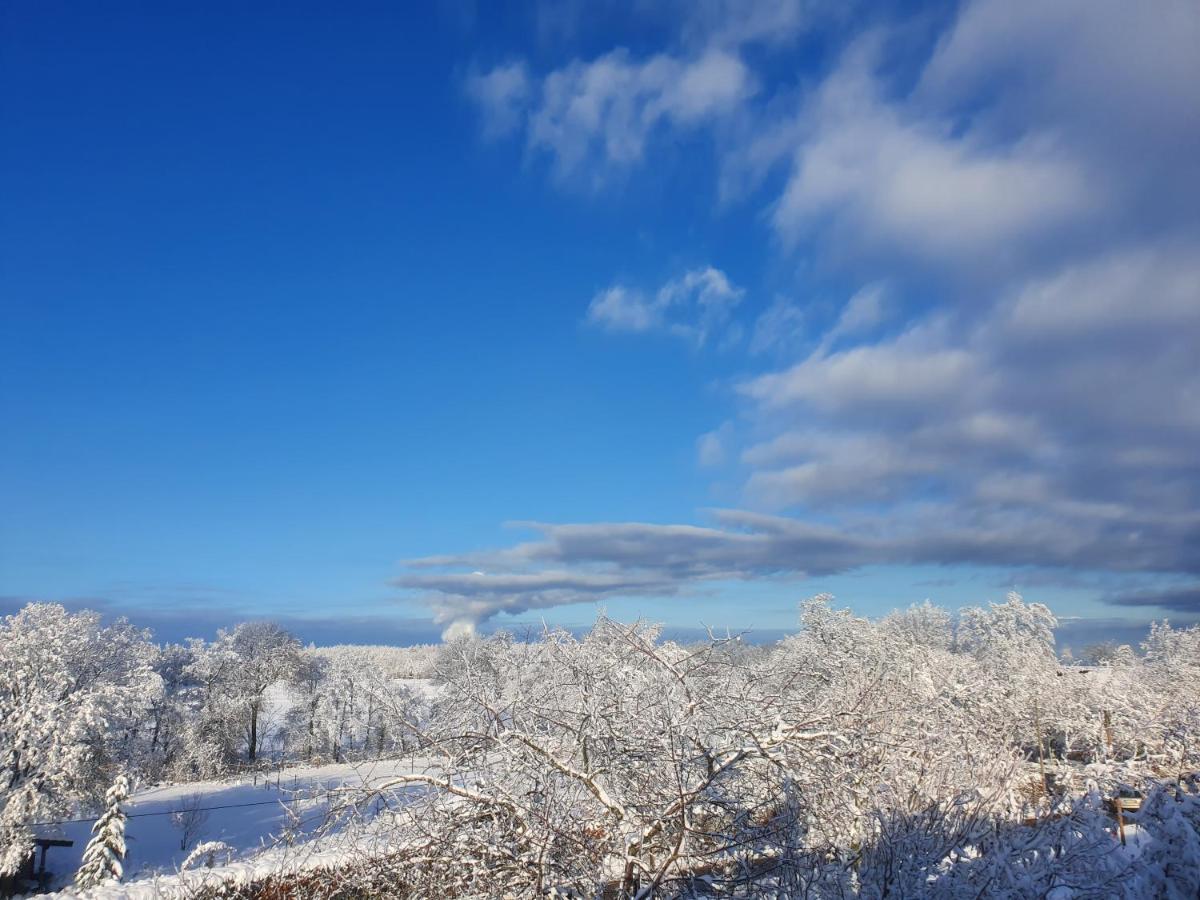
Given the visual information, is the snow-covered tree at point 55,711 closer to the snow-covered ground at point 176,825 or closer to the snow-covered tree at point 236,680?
the snow-covered ground at point 176,825

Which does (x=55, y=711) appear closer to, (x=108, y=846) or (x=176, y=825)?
(x=108, y=846)

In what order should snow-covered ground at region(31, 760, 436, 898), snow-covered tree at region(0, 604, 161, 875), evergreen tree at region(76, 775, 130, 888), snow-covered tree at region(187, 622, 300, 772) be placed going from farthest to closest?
snow-covered tree at region(187, 622, 300, 772) < snow-covered ground at region(31, 760, 436, 898) < snow-covered tree at region(0, 604, 161, 875) < evergreen tree at region(76, 775, 130, 888)

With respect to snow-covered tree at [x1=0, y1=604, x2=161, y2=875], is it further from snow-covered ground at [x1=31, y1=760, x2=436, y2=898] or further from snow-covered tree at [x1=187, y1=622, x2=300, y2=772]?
snow-covered tree at [x1=187, y1=622, x2=300, y2=772]

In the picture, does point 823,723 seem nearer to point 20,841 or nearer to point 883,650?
point 20,841

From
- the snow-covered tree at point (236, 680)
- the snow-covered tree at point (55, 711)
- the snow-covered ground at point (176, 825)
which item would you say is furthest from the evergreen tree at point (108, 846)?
the snow-covered tree at point (236, 680)

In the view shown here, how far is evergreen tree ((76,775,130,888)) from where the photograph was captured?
2189cm

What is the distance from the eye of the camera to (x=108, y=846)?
2255 cm

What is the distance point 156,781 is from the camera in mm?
45000

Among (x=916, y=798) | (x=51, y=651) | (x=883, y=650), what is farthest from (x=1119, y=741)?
(x=51, y=651)

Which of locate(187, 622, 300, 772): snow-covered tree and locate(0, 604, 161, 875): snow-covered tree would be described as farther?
locate(187, 622, 300, 772): snow-covered tree

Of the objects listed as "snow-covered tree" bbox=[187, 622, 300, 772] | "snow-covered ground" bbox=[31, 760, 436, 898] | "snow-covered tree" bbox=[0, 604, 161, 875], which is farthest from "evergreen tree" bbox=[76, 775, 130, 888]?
"snow-covered tree" bbox=[187, 622, 300, 772]

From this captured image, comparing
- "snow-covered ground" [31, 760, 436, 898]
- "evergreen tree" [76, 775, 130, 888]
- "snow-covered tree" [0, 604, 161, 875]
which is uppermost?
"snow-covered tree" [0, 604, 161, 875]

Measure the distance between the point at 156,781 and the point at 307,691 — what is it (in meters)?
19.9

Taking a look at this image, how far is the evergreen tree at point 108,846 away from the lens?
21.9 meters
